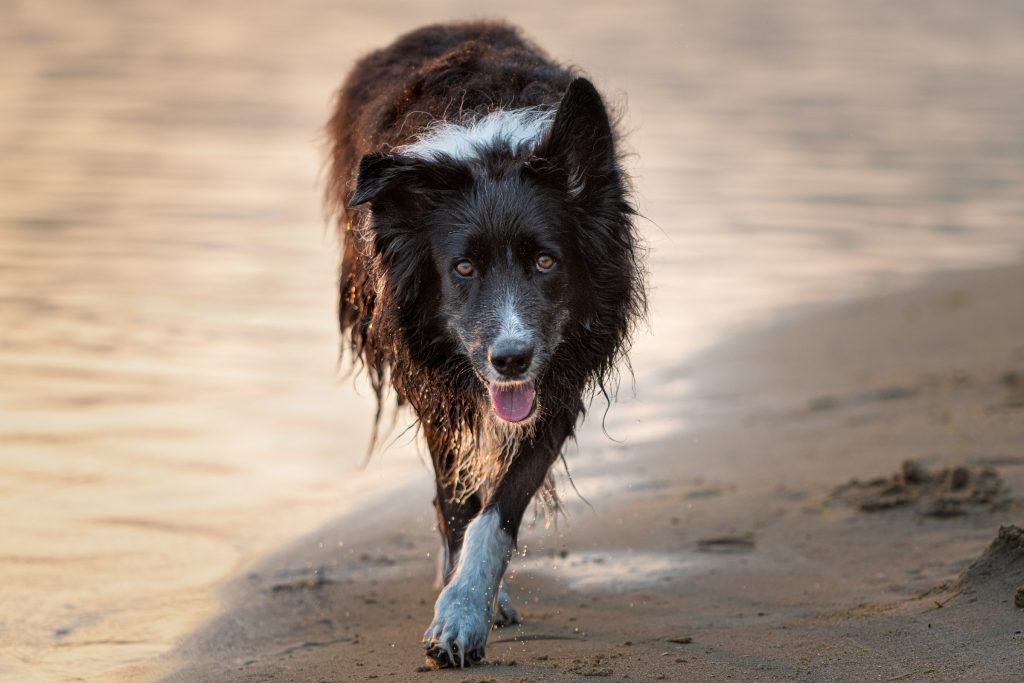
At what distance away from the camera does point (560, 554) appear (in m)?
6.30

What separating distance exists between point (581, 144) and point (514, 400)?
0.98 meters

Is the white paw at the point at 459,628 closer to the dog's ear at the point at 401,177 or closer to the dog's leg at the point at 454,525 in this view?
the dog's leg at the point at 454,525

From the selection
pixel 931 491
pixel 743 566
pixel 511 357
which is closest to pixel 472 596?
pixel 511 357

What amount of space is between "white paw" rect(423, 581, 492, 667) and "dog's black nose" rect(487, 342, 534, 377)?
2.56ft

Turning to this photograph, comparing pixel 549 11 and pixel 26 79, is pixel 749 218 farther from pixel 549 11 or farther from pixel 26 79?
pixel 549 11

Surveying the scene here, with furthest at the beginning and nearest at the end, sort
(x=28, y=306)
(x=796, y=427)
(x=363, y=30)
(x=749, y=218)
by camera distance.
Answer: (x=363, y=30) < (x=749, y=218) < (x=28, y=306) < (x=796, y=427)

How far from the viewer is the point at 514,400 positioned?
5.07m

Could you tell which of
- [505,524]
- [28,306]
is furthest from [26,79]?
[505,524]

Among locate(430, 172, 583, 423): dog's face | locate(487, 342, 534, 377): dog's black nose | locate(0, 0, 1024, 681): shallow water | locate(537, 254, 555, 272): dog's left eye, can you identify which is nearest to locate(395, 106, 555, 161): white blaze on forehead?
locate(430, 172, 583, 423): dog's face

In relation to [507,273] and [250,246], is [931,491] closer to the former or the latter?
[507,273]

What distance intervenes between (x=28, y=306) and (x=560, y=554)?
5.15 metres

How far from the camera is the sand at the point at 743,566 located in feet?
14.9

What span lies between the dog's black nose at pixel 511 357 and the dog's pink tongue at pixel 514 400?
0.71 feet

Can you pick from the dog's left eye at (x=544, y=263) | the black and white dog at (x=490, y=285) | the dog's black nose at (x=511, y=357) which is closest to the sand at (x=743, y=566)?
the black and white dog at (x=490, y=285)
